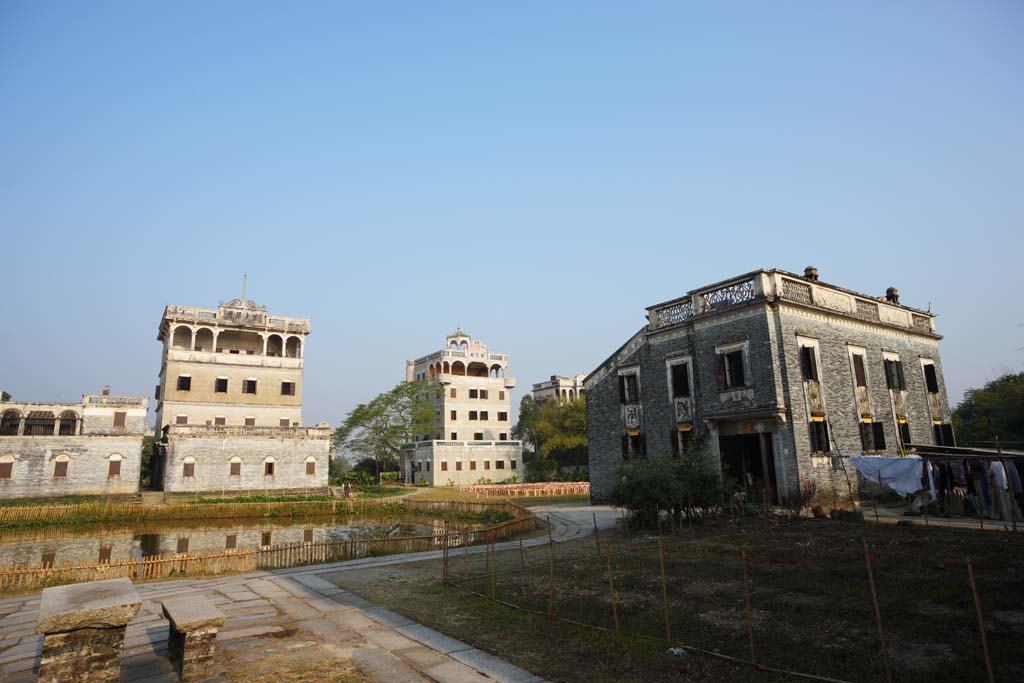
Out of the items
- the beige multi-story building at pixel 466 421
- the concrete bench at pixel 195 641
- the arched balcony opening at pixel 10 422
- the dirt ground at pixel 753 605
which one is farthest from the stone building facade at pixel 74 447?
the concrete bench at pixel 195 641

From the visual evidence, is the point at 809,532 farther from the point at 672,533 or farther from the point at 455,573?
the point at 455,573

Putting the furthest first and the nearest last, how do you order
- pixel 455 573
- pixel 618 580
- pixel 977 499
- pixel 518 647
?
pixel 977 499
pixel 455 573
pixel 618 580
pixel 518 647

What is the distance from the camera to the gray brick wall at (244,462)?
134 ft

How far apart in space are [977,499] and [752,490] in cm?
680

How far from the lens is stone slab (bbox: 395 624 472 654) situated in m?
8.04

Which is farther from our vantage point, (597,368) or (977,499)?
(597,368)

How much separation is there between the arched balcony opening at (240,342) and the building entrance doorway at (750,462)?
41.2m

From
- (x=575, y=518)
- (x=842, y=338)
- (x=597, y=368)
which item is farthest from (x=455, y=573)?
(x=842, y=338)

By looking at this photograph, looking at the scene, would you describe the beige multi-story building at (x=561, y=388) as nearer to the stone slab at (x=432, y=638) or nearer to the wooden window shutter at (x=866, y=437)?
the wooden window shutter at (x=866, y=437)

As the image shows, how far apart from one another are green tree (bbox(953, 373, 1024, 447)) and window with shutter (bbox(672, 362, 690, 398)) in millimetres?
18506

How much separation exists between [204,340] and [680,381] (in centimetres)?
4128

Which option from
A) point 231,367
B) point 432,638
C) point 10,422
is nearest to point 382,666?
point 432,638

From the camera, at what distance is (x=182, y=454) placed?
40938 millimetres

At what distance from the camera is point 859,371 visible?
24391 millimetres
